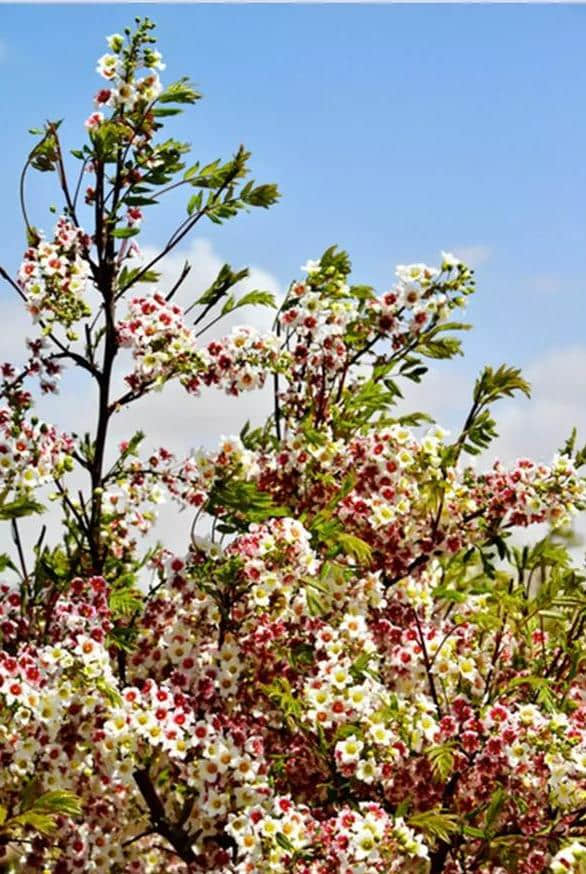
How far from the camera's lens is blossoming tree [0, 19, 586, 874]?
15.1 ft

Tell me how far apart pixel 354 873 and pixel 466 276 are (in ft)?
8.39

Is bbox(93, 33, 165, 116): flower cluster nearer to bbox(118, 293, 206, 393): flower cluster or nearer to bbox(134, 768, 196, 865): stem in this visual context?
bbox(118, 293, 206, 393): flower cluster

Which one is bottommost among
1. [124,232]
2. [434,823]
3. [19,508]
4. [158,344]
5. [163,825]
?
[434,823]

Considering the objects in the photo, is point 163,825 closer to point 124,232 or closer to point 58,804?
point 58,804

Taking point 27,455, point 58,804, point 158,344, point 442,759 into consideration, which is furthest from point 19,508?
point 442,759

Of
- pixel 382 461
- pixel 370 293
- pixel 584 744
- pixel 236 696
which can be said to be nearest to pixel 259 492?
pixel 382 461

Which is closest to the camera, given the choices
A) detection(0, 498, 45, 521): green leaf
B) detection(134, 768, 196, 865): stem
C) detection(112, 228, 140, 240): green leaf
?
detection(0, 498, 45, 521): green leaf

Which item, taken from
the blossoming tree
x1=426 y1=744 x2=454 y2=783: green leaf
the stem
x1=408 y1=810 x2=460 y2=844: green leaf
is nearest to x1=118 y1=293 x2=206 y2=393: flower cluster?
the blossoming tree

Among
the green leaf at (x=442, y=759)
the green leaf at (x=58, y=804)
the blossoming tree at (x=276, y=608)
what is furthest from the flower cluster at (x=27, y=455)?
the green leaf at (x=442, y=759)

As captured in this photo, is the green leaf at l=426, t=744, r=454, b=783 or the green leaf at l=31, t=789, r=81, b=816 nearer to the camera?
the green leaf at l=31, t=789, r=81, b=816

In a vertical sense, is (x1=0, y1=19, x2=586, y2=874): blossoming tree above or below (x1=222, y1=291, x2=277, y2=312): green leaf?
below

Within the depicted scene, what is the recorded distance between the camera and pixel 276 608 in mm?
4906

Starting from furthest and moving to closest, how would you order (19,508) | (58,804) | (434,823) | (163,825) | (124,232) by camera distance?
(163,825)
(124,232)
(19,508)
(434,823)
(58,804)

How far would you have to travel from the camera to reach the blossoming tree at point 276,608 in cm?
461
